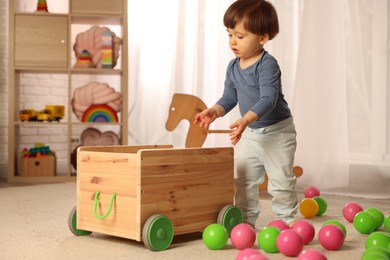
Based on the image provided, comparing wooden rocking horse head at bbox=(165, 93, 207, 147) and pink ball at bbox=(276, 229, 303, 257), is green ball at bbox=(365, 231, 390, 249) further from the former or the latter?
wooden rocking horse head at bbox=(165, 93, 207, 147)

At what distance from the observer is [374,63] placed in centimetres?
270

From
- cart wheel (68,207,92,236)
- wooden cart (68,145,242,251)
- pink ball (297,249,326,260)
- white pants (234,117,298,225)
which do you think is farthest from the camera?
white pants (234,117,298,225)

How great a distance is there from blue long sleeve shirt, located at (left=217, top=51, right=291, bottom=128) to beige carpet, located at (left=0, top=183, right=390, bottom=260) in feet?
1.22

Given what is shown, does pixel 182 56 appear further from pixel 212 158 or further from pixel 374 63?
pixel 212 158

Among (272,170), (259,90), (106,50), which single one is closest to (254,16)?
(259,90)

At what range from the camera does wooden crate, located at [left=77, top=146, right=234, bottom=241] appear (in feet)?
4.88

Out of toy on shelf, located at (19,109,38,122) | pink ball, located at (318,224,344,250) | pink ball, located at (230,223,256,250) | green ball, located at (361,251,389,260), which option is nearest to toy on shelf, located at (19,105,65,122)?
toy on shelf, located at (19,109,38,122)

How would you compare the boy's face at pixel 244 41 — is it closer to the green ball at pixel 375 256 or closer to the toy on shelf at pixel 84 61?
the green ball at pixel 375 256

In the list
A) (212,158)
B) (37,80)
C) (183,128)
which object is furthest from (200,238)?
(37,80)

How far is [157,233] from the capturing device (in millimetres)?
1461

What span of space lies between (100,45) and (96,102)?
326mm

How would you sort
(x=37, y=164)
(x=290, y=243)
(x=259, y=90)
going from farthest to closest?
(x=37, y=164)
(x=259, y=90)
(x=290, y=243)

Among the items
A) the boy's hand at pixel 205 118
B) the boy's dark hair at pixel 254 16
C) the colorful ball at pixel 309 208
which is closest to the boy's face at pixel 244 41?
the boy's dark hair at pixel 254 16

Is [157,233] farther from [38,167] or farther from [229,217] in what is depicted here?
[38,167]
